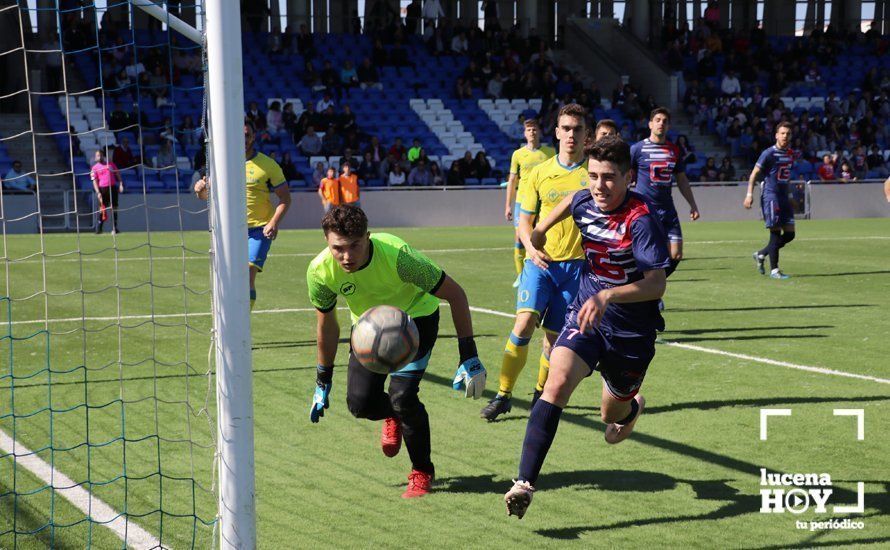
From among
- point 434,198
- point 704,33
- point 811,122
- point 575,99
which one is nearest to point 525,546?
point 434,198

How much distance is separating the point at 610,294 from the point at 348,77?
3105cm

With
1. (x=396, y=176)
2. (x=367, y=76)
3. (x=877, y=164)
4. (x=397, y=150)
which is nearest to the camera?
(x=396, y=176)

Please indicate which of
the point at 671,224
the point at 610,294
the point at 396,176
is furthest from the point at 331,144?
the point at 610,294

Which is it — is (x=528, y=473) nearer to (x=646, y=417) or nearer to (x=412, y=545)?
(x=412, y=545)

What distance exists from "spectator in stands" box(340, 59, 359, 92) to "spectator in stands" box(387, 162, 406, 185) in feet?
17.9

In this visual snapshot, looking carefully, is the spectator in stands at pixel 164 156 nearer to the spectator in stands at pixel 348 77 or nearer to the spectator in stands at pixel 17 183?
the spectator in stands at pixel 17 183

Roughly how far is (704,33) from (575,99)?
31.9 feet

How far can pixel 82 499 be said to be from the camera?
5.57 meters

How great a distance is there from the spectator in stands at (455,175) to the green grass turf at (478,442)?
60.6ft

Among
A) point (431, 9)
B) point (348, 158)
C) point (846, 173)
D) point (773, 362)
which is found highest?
point (431, 9)

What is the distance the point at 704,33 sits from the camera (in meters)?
43.2

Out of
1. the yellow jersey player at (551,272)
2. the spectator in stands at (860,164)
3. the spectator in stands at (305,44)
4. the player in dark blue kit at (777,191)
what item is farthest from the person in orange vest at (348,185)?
the yellow jersey player at (551,272)

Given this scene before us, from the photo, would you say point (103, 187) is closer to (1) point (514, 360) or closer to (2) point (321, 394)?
(1) point (514, 360)

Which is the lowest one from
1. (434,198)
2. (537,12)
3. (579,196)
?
(434,198)
